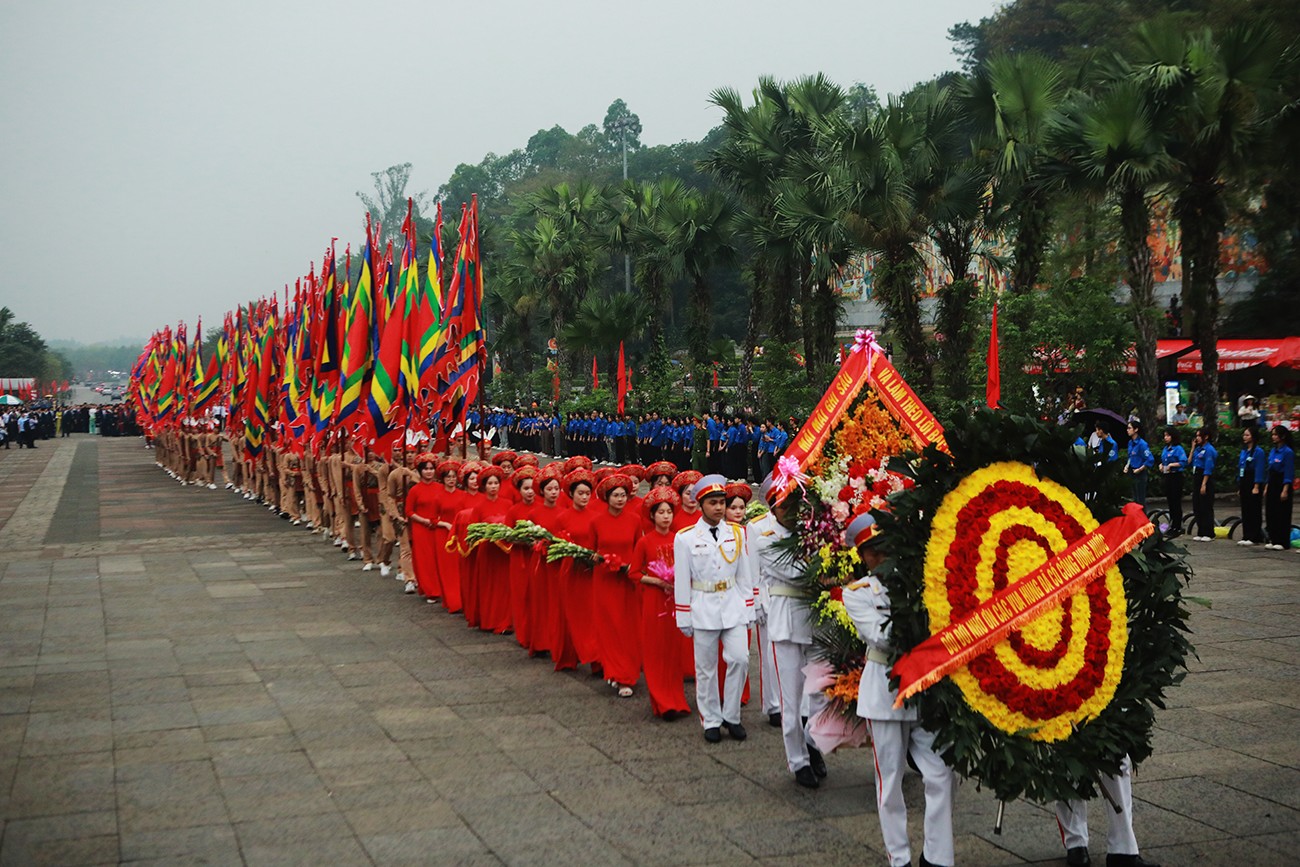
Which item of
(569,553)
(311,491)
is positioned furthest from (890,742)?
(311,491)

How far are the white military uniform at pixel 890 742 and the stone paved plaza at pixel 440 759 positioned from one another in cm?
41

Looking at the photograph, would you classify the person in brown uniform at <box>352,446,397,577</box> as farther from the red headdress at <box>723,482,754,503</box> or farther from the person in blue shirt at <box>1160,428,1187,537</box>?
the person in blue shirt at <box>1160,428,1187,537</box>

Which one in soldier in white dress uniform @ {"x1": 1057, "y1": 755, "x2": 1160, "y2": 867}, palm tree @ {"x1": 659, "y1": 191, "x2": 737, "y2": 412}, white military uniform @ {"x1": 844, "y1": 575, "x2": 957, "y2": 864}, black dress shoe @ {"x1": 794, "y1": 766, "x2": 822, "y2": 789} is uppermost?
palm tree @ {"x1": 659, "y1": 191, "x2": 737, "y2": 412}

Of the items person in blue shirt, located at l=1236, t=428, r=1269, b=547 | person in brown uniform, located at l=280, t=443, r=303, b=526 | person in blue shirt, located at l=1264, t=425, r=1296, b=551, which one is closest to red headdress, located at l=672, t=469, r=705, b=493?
person in blue shirt, located at l=1264, t=425, r=1296, b=551

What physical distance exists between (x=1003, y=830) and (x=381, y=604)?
8918 mm

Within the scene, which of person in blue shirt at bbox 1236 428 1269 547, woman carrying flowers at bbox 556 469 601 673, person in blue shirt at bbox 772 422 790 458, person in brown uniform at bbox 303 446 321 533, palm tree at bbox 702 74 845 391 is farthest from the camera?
palm tree at bbox 702 74 845 391

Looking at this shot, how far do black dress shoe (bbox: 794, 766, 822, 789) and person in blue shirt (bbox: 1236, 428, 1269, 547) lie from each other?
11160 millimetres

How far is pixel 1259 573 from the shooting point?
47.0 ft

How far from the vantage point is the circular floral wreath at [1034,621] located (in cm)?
550

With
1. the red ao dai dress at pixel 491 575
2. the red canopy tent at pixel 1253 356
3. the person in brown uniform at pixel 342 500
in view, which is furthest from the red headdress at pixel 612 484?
the red canopy tent at pixel 1253 356

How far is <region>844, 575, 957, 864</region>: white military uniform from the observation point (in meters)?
5.61

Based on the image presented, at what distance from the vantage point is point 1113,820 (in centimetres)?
574

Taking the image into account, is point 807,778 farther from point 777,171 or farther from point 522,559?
point 777,171

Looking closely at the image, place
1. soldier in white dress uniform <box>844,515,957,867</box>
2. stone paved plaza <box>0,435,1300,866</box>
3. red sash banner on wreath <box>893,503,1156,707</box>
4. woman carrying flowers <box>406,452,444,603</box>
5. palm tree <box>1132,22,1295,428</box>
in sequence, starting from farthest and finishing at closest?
palm tree <box>1132,22,1295,428</box>
woman carrying flowers <box>406,452,444,603</box>
stone paved plaza <box>0,435,1300,866</box>
soldier in white dress uniform <box>844,515,957,867</box>
red sash banner on wreath <box>893,503,1156,707</box>
